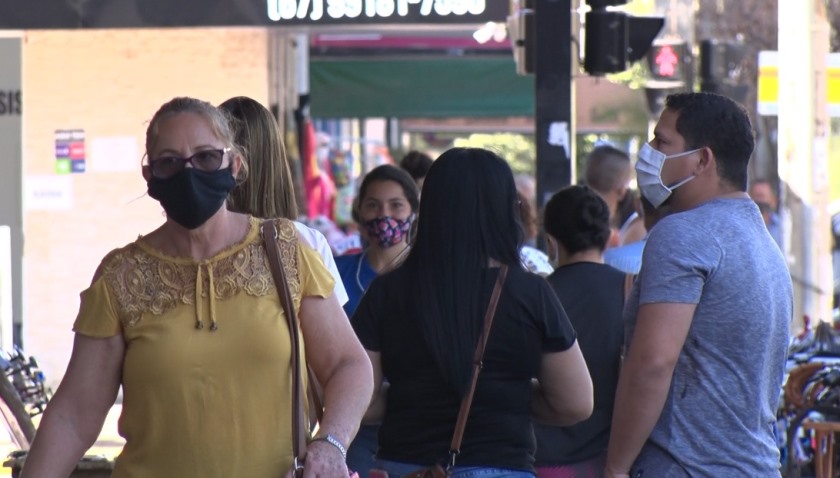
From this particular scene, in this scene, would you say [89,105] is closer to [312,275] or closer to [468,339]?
[468,339]

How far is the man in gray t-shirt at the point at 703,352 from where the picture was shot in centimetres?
384

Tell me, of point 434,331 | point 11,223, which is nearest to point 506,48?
point 11,223

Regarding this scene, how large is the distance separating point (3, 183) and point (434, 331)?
33.7ft

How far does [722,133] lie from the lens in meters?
4.03

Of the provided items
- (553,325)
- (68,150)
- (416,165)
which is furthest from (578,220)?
(68,150)

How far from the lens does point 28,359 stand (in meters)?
6.03

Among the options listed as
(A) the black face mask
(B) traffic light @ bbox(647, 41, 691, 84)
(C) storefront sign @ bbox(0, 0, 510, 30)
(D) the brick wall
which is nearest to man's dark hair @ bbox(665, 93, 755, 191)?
(A) the black face mask

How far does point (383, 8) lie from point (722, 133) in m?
5.63

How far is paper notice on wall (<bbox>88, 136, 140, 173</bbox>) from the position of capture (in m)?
13.3

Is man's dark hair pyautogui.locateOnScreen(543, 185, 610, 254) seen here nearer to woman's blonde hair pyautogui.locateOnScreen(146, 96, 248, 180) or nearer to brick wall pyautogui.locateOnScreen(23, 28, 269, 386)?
woman's blonde hair pyautogui.locateOnScreen(146, 96, 248, 180)

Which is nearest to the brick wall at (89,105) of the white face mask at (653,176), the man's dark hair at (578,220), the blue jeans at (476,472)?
the man's dark hair at (578,220)

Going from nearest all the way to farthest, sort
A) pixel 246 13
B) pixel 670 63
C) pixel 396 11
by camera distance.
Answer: pixel 396 11
pixel 246 13
pixel 670 63

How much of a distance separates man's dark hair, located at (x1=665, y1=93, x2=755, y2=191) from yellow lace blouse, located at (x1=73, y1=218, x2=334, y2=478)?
1221mm

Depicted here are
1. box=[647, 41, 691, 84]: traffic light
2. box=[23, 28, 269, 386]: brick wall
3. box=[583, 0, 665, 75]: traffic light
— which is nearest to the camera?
box=[583, 0, 665, 75]: traffic light
